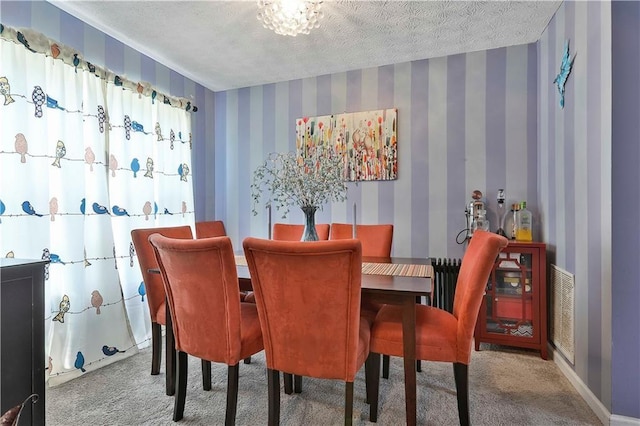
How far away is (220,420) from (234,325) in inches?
24.1

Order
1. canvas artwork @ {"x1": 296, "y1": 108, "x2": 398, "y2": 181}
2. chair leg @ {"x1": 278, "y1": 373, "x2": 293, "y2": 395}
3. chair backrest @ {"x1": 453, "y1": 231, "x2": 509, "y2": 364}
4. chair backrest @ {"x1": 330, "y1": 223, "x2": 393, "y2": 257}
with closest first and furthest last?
chair backrest @ {"x1": 453, "y1": 231, "x2": 509, "y2": 364}
chair leg @ {"x1": 278, "y1": 373, "x2": 293, "y2": 395}
chair backrest @ {"x1": 330, "y1": 223, "x2": 393, "y2": 257}
canvas artwork @ {"x1": 296, "y1": 108, "x2": 398, "y2": 181}

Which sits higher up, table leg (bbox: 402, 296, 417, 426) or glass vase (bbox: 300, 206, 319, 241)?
glass vase (bbox: 300, 206, 319, 241)

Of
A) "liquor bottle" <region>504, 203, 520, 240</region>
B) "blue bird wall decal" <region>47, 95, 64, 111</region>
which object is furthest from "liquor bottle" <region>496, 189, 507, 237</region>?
"blue bird wall decal" <region>47, 95, 64, 111</region>

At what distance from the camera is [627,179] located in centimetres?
156

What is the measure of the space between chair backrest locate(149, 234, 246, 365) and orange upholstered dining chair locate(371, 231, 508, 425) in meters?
0.71

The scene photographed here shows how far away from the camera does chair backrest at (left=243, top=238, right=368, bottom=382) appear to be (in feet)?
4.12

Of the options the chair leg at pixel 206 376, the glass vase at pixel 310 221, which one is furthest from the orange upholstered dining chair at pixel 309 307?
the glass vase at pixel 310 221

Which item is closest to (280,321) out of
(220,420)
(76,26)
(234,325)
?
(234,325)

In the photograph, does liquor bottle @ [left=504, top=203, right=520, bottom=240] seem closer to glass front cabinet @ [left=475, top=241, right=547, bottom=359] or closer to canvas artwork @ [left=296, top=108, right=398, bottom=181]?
glass front cabinet @ [left=475, top=241, right=547, bottom=359]

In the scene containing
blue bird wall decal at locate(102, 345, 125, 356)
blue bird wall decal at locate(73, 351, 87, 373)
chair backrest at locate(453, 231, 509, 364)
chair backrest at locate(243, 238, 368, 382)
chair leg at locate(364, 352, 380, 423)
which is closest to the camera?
chair backrest at locate(243, 238, 368, 382)

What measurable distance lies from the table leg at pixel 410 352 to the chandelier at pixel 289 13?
1.82 meters

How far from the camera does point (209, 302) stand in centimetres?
151

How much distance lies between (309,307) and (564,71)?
92.1 inches

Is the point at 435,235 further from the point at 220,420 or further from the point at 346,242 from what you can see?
the point at 220,420
